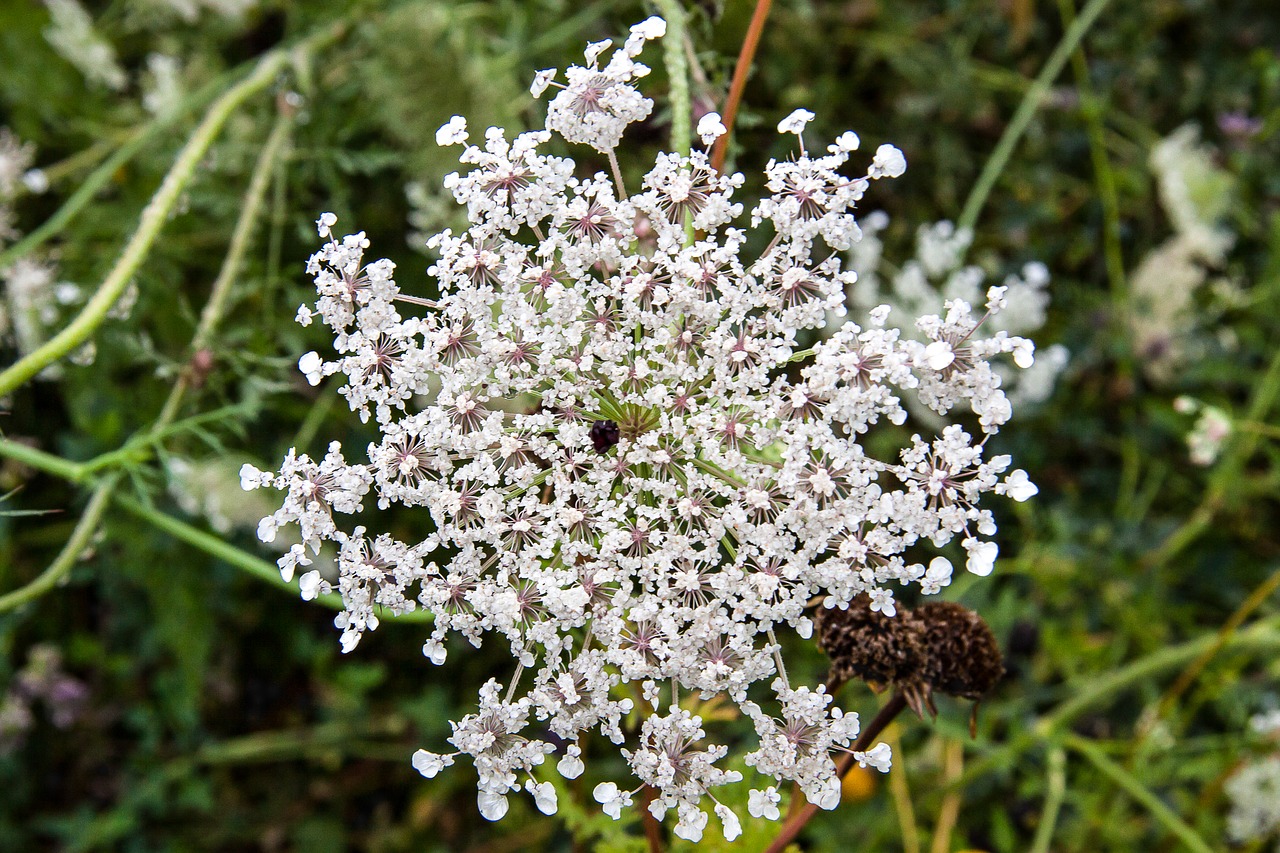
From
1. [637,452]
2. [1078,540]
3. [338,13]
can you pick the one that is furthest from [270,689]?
[1078,540]

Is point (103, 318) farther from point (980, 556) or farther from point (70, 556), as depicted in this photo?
point (980, 556)

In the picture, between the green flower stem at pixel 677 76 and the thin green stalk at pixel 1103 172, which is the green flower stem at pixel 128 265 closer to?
the green flower stem at pixel 677 76

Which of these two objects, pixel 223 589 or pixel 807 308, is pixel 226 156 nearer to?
pixel 223 589

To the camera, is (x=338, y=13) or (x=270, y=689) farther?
(x=270, y=689)

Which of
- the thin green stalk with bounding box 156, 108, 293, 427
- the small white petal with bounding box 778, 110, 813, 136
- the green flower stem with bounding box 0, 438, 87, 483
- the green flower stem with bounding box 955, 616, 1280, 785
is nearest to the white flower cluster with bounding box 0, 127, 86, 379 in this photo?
the thin green stalk with bounding box 156, 108, 293, 427

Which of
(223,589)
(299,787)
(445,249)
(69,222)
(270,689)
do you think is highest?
(445,249)

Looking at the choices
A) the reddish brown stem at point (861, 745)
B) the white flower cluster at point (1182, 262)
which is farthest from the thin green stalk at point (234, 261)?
the white flower cluster at point (1182, 262)

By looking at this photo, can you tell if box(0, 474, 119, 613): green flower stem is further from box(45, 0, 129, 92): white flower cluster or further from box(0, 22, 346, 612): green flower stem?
box(45, 0, 129, 92): white flower cluster
